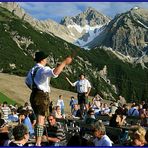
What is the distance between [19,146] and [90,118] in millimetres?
6807

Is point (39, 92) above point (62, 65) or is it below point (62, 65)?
below

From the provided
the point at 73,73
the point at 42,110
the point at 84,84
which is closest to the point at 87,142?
the point at 42,110

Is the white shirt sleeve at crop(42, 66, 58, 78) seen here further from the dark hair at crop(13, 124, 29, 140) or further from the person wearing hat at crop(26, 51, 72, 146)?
the dark hair at crop(13, 124, 29, 140)

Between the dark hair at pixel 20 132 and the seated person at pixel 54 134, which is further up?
the dark hair at pixel 20 132

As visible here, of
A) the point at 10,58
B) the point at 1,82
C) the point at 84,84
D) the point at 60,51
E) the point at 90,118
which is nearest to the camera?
the point at 90,118

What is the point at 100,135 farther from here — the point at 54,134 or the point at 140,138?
the point at 54,134

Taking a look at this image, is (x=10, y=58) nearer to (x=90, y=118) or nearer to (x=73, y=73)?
(x=73, y=73)

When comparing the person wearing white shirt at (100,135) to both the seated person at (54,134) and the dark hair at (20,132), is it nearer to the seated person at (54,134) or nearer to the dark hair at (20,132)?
the dark hair at (20,132)

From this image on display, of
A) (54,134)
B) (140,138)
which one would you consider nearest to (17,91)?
(54,134)

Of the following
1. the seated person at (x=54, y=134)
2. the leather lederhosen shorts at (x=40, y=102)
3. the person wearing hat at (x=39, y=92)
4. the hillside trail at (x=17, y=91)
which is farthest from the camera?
the hillside trail at (x=17, y=91)

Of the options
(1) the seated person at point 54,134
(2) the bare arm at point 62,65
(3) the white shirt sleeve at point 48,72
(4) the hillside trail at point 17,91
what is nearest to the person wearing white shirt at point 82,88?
(1) the seated person at point 54,134

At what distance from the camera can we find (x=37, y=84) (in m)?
9.32

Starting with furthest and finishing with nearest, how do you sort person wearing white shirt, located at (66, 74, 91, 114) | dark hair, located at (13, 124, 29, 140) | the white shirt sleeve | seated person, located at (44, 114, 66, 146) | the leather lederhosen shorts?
1. person wearing white shirt, located at (66, 74, 91, 114)
2. seated person, located at (44, 114, 66, 146)
3. the leather lederhosen shorts
4. the white shirt sleeve
5. dark hair, located at (13, 124, 29, 140)

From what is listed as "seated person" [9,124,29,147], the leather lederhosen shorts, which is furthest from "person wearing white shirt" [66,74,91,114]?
"seated person" [9,124,29,147]
